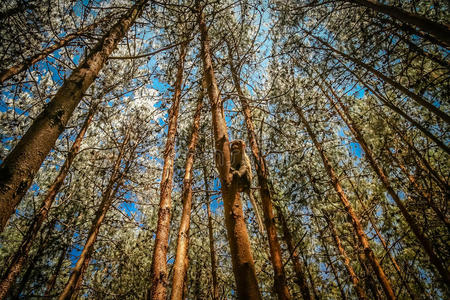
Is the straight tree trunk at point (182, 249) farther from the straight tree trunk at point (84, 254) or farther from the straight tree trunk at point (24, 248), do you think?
the straight tree trunk at point (24, 248)

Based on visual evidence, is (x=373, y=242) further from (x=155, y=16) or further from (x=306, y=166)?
(x=155, y=16)

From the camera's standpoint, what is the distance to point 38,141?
139 centimetres

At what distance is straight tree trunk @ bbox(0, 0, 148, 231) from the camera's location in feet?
3.89

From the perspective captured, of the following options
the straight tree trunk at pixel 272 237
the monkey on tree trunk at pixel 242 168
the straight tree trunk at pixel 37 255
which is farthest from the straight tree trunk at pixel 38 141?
the straight tree trunk at pixel 37 255

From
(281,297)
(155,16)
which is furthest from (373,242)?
(155,16)

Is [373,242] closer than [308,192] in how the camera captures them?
No

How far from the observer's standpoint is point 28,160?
130 cm

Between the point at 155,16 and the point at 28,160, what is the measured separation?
3.80m

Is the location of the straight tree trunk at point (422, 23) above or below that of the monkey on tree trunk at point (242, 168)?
above

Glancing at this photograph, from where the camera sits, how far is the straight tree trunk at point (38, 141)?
3.89 feet

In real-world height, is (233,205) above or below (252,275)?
above

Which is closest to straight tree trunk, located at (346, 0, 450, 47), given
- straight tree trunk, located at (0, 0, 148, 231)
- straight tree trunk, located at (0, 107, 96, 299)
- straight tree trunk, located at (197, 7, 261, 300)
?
straight tree trunk, located at (197, 7, 261, 300)

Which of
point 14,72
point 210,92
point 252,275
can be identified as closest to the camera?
point 252,275

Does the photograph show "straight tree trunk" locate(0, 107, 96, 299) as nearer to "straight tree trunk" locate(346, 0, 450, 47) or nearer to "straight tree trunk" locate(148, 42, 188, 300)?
"straight tree trunk" locate(148, 42, 188, 300)
